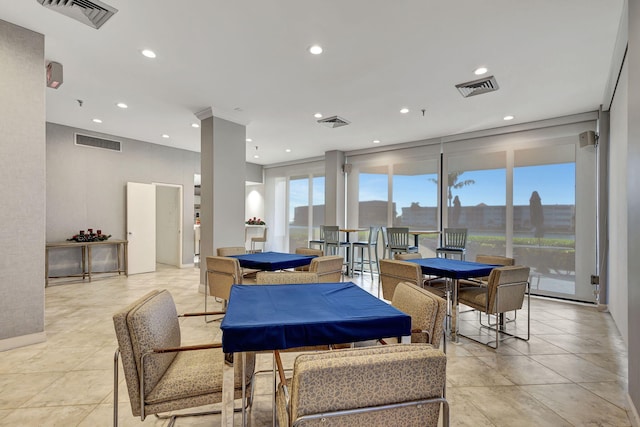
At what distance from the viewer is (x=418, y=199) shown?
24.1 feet

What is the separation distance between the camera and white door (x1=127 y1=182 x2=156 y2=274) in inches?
284

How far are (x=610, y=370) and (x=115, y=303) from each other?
5.99 metres

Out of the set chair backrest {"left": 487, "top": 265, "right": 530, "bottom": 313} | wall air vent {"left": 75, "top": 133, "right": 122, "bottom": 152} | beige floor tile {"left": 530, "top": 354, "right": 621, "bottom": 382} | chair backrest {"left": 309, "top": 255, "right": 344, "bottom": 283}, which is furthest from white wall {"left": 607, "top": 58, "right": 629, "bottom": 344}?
wall air vent {"left": 75, "top": 133, "right": 122, "bottom": 152}

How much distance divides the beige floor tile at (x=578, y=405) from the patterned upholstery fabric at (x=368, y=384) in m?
Answer: 1.81

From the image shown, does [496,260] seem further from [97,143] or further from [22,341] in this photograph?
[97,143]

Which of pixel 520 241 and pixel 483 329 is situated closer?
pixel 483 329

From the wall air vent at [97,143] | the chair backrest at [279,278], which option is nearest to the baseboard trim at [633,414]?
the chair backrest at [279,278]

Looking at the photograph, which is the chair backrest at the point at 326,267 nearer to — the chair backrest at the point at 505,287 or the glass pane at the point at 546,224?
the chair backrest at the point at 505,287

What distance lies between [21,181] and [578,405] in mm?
5114

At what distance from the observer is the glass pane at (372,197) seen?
7925 millimetres

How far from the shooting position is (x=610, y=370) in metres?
2.78

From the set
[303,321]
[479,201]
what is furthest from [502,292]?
[479,201]

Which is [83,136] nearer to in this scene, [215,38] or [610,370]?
[215,38]

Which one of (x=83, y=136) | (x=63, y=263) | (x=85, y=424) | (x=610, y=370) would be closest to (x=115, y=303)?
(x=63, y=263)
